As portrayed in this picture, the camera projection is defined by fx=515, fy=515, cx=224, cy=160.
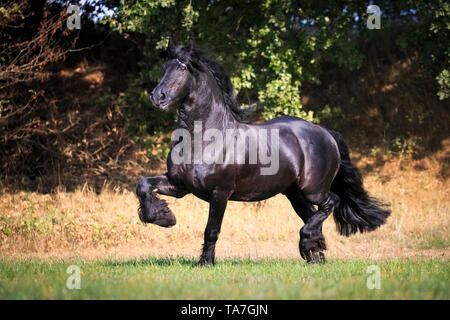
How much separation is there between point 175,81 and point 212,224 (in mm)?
1690

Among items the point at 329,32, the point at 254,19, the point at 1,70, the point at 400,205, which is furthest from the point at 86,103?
the point at 400,205

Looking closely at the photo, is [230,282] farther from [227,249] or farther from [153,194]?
[227,249]

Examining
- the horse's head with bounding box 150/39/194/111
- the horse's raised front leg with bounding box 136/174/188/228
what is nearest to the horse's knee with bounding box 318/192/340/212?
the horse's raised front leg with bounding box 136/174/188/228

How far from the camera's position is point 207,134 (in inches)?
228

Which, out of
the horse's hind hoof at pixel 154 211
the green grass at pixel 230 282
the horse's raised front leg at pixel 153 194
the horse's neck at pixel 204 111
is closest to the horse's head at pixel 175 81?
the horse's neck at pixel 204 111

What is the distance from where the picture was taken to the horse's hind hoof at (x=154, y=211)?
231 inches

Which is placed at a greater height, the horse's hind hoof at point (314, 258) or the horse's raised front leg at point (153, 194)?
the horse's raised front leg at point (153, 194)

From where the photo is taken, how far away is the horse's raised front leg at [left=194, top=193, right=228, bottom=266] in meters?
5.85

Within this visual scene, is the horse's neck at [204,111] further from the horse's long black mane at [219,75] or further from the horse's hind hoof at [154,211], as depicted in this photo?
the horse's hind hoof at [154,211]

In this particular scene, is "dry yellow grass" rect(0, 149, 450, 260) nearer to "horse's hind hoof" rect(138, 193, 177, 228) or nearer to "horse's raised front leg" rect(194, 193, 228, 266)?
"horse's raised front leg" rect(194, 193, 228, 266)

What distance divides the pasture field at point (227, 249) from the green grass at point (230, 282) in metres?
0.01
